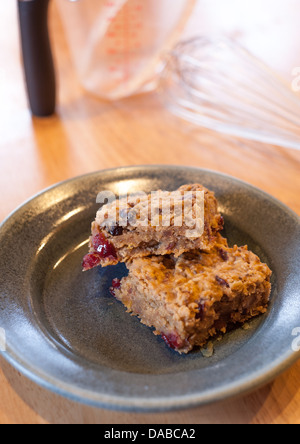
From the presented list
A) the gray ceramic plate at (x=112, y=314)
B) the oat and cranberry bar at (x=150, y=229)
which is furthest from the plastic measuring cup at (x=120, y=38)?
the oat and cranberry bar at (x=150, y=229)

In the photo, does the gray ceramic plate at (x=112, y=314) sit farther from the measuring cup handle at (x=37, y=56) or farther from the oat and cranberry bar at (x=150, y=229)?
the measuring cup handle at (x=37, y=56)

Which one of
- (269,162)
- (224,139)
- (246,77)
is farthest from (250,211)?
(246,77)

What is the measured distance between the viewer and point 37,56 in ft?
5.49

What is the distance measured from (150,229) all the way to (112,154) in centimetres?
72

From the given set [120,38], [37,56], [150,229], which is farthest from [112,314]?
[120,38]

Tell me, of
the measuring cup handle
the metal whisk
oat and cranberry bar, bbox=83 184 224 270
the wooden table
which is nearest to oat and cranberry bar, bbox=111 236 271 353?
oat and cranberry bar, bbox=83 184 224 270

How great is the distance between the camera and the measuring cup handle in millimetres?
1580

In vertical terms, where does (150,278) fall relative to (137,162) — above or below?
above

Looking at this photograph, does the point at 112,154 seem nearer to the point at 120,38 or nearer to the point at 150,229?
the point at 120,38

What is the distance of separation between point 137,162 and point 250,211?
55cm

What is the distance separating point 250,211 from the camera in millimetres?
1164

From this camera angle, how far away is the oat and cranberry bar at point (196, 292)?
87 cm
